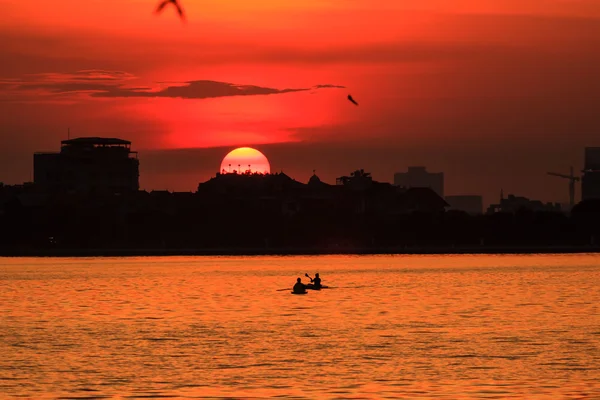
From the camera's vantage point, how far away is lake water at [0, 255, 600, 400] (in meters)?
44.4

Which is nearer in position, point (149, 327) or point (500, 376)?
point (500, 376)

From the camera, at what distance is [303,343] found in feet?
198

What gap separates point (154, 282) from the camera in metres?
135

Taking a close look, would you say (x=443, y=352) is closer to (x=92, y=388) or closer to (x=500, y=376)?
(x=500, y=376)

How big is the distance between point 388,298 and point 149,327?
31.6 meters

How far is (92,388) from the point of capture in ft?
146

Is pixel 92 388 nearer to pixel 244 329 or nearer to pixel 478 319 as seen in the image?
pixel 244 329

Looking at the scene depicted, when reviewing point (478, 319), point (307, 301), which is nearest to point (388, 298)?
point (307, 301)

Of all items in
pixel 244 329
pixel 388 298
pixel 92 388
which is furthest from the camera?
pixel 388 298

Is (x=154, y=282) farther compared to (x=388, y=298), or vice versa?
(x=154, y=282)

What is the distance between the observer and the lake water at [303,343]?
44.4m

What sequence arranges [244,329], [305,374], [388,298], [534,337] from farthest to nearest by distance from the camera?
[388,298], [244,329], [534,337], [305,374]

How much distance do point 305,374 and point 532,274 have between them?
→ 105m

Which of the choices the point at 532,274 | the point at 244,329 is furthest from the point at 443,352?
the point at 532,274
